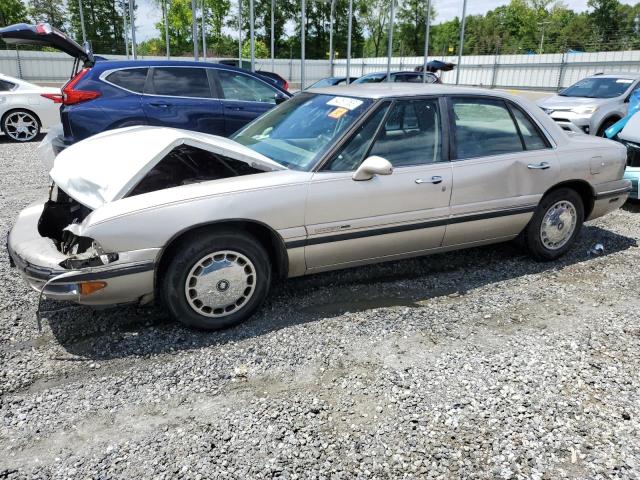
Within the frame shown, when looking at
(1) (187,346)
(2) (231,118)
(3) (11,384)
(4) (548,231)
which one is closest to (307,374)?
(1) (187,346)

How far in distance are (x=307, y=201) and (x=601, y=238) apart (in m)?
3.72

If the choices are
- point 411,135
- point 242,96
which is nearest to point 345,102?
point 411,135

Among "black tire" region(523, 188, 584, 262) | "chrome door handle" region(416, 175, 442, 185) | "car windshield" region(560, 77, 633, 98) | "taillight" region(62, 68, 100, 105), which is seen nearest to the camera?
"chrome door handle" region(416, 175, 442, 185)

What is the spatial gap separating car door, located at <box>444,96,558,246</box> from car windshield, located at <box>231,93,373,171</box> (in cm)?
88

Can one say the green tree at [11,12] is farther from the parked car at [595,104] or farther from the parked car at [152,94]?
the parked car at [595,104]

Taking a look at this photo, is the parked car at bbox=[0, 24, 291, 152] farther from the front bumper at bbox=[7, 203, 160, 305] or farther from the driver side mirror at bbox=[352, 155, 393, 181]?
the driver side mirror at bbox=[352, 155, 393, 181]

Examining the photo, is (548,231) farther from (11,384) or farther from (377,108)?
(11,384)

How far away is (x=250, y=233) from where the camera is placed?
3.48 m

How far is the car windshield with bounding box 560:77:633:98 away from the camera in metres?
11.0

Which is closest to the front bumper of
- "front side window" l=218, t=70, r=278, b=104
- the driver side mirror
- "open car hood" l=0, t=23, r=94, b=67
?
the driver side mirror

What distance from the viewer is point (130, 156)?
3500mm

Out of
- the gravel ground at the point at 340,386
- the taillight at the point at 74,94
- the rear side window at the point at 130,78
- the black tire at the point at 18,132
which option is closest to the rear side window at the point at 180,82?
the rear side window at the point at 130,78

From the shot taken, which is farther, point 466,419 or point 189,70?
point 189,70

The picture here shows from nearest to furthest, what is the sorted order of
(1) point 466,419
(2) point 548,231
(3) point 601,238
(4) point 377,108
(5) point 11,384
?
(1) point 466,419 < (5) point 11,384 < (4) point 377,108 < (2) point 548,231 < (3) point 601,238
